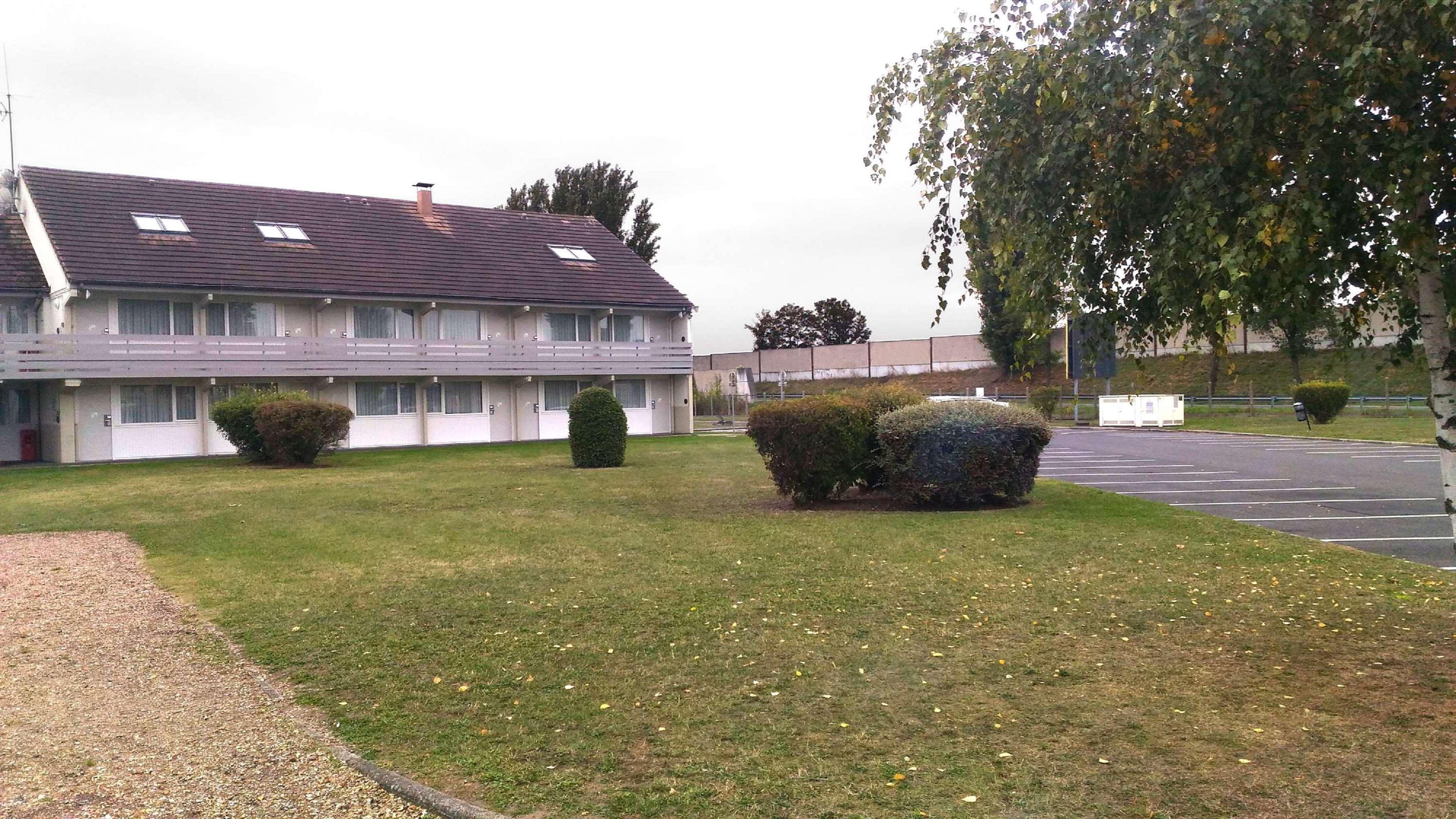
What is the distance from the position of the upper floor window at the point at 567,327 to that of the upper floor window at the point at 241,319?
948cm

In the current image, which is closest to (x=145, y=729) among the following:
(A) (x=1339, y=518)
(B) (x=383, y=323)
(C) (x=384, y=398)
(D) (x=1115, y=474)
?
(A) (x=1339, y=518)

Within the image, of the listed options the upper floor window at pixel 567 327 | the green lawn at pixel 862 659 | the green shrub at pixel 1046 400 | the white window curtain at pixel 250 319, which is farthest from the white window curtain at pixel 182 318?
the green shrub at pixel 1046 400

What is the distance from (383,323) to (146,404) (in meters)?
7.66

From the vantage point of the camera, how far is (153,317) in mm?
32500

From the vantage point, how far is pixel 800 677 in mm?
6953

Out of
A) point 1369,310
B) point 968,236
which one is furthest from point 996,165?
point 1369,310

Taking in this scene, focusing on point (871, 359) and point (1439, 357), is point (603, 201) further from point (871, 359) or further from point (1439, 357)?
point (1439, 357)

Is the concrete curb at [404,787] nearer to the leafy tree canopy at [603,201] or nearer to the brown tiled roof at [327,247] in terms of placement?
the brown tiled roof at [327,247]

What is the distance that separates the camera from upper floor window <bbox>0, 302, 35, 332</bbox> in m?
32.2

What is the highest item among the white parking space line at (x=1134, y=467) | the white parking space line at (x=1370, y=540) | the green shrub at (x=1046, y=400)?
the green shrub at (x=1046, y=400)

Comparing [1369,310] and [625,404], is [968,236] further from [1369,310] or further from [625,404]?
[625,404]

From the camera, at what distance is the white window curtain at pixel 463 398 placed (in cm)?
3816

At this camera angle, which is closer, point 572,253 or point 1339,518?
point 1339,518

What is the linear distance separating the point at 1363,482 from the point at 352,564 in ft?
53.8
